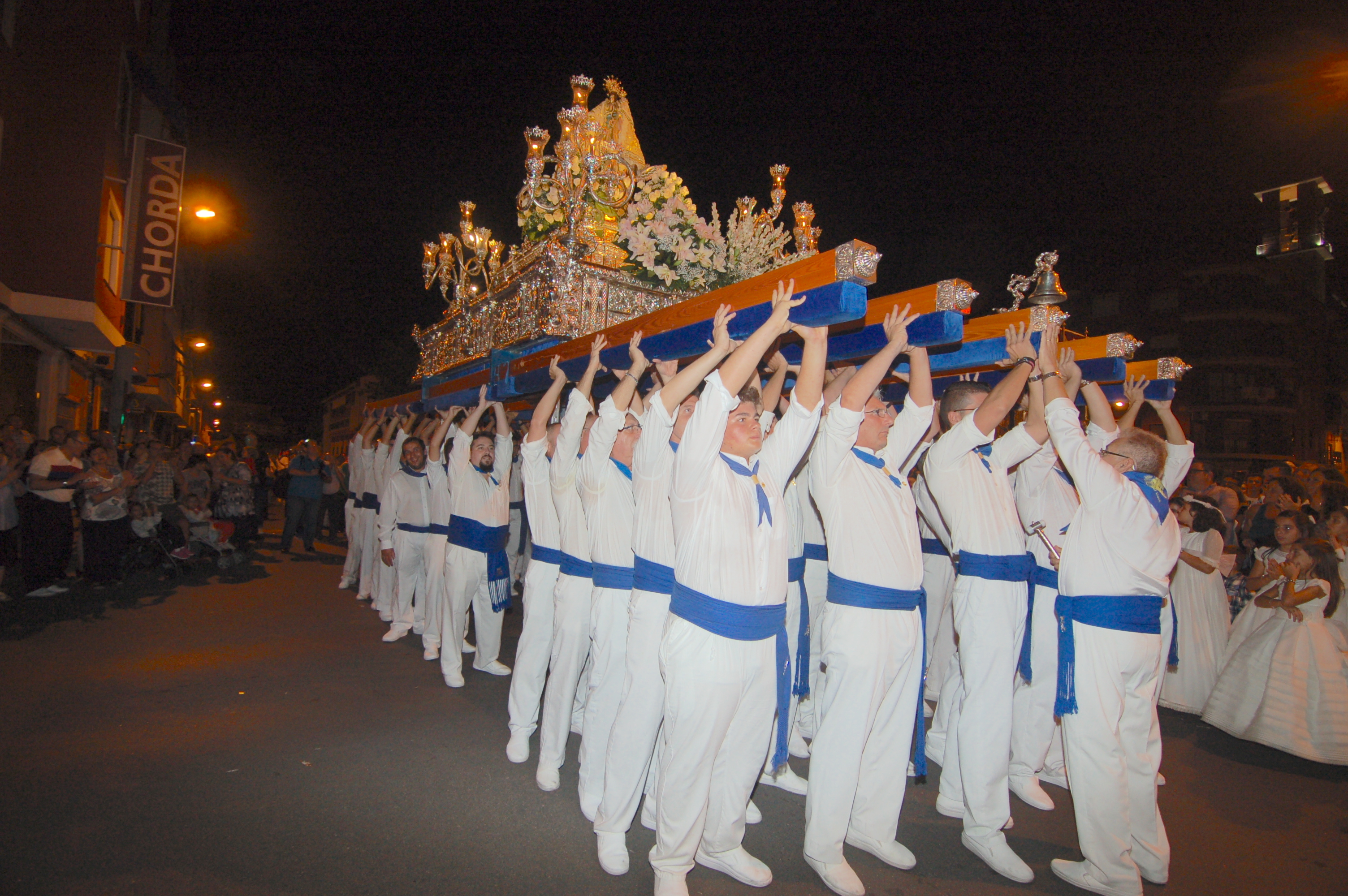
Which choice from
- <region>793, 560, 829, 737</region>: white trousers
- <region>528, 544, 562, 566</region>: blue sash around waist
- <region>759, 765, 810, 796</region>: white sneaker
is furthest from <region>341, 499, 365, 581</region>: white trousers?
<region>759, 765, 810, 796</region>: white sneaker

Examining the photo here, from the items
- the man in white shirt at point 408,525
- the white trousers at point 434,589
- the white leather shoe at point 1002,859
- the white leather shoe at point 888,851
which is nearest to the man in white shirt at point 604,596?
the white leather shoe at point 888,851

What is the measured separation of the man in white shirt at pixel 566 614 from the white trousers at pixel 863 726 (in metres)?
1.39

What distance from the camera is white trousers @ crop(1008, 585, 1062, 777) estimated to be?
4.02 m

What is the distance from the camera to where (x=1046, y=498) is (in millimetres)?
4445

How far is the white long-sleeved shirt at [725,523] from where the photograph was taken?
2.72 m

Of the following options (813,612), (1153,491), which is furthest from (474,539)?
(1153,491)

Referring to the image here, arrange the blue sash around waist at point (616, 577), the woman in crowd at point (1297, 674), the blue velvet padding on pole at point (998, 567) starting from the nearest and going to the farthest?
the blue velvet padding on pole at point (998, 567) < the blue sash around waist at point (616, 577) < the woman in crowd at point (1297, 674)

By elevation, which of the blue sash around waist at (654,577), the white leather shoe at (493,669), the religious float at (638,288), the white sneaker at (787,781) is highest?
the religious float at (638,288)

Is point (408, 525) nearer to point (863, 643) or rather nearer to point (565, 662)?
point (565, 662)

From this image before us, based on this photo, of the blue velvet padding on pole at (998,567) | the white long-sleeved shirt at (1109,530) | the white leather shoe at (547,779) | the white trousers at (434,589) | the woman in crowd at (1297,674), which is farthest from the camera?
the white trousers at (434,589)

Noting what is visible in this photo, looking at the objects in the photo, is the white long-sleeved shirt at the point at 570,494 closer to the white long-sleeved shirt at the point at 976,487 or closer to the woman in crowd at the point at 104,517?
the white long-sleeved shirt at the point at 976,487

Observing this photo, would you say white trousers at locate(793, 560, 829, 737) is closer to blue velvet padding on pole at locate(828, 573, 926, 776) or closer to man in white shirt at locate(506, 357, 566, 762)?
blue velvet padding on pole at locate(828, 573, 926, 776)

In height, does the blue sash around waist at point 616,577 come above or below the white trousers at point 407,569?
above

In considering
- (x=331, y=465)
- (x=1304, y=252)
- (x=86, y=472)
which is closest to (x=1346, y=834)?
(x=1304, y=252)
